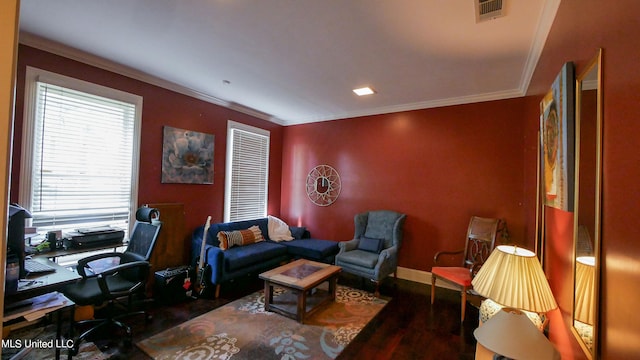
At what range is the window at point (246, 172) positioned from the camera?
447 cm

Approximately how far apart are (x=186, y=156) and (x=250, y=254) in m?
1.62

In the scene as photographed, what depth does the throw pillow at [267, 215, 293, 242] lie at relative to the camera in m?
4.63

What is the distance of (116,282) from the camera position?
2502mm

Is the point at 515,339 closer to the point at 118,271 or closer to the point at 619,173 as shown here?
the point at 619,173

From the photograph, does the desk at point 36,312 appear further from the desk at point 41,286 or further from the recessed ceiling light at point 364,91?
the recessed ceiling light at point 364,91

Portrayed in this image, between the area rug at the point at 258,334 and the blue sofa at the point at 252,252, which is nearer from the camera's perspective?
the area rug at the point at 258,334

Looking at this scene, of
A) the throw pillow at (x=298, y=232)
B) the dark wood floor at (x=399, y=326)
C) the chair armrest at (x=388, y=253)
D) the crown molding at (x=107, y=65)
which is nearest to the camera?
the dark wood floor at (x=399, y=326)

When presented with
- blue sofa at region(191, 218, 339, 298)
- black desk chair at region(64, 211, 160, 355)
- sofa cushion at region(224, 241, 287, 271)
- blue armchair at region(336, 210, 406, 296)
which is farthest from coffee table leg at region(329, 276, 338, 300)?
black desk chair at region(64, 211, 160, 355)

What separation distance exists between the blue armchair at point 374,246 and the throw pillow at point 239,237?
1.31 m

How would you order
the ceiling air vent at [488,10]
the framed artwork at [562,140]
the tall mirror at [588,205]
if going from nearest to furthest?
the tall mirror at [588,205]
the framed artwork at [562,140]
the ceiling air vent at [488,10]

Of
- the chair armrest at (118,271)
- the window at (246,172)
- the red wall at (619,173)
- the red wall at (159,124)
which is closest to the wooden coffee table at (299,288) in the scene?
the chair armrest at (118,271)

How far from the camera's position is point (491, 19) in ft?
6.70

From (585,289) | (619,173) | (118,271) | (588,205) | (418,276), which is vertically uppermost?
(619,173)

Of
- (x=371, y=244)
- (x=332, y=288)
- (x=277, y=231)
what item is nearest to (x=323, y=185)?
(x=277, y=231)
